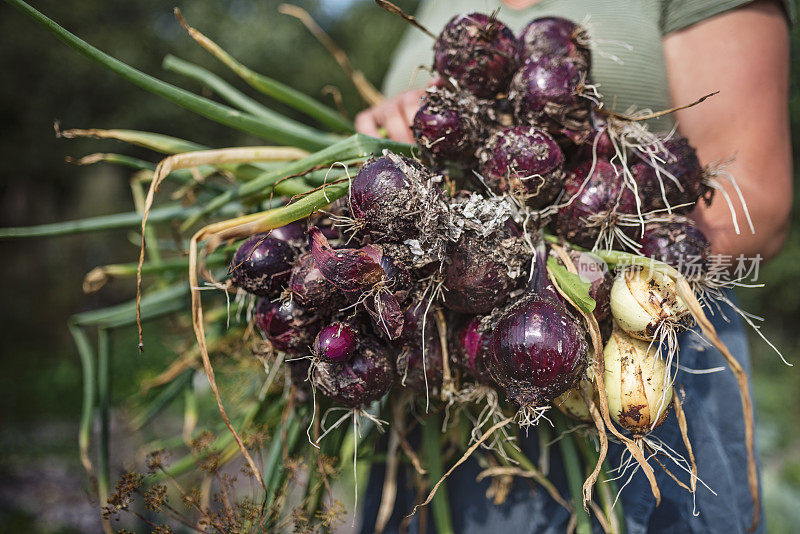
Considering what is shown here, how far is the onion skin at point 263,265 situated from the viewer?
0.58 meters

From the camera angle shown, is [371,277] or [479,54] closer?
[371,277]

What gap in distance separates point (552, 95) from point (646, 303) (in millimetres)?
273

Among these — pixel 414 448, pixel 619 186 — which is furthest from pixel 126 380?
pixel 619 186

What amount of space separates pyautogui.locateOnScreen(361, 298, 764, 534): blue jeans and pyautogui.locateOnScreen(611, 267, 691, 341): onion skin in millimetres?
114

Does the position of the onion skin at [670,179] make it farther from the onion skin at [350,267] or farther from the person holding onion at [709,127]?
the onion skin at [350,267]

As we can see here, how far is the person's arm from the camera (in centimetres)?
77

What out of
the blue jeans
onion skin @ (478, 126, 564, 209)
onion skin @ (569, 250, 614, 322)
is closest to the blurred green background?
the blue jeans

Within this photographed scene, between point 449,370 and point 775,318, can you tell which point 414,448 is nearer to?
point 449,370

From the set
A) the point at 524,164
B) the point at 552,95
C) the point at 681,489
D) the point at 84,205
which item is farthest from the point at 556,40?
the point at 84,205

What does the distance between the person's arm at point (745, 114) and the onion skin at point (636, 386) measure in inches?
11.3

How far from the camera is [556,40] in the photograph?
65 cm

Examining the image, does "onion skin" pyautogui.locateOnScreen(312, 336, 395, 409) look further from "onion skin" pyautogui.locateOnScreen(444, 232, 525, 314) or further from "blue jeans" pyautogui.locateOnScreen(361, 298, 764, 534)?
"blue jeans" pyautogui.locateOnScreen(361, 298, 764, 534)

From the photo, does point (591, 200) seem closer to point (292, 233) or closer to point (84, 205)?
point (292, 233)

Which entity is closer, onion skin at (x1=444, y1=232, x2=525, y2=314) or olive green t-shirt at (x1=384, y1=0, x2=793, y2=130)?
onion skin at (x1=444, y1=232, x2=525, y2=314)
